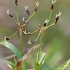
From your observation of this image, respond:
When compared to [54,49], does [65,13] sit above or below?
above

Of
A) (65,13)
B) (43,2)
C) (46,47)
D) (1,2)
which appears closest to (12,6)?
(1,2)

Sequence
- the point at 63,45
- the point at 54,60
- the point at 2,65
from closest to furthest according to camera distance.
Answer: the point at 2,65 → the point at 54,60 → the point at 63,45

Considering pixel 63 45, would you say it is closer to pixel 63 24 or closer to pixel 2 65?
pixel 63 24

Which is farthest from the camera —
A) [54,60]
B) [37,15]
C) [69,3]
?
[69,3]

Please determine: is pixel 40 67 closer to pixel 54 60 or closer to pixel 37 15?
pixel 54 60

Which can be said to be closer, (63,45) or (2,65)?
(2,65)

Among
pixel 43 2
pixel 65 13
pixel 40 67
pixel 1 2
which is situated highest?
pixel 1 2
